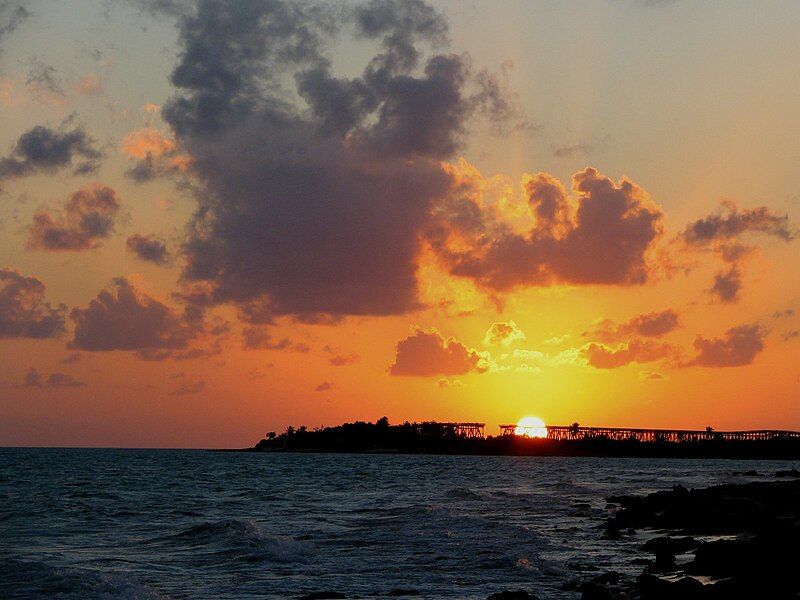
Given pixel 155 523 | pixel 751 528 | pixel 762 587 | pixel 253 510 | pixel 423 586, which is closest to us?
pixel 762 587

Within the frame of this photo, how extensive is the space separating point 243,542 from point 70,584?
37.1 ft

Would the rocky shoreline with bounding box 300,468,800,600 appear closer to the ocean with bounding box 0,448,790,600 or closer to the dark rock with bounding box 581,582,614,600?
the dark rock with bounding box 581,582,614,600

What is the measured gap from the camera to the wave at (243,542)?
3747 cm

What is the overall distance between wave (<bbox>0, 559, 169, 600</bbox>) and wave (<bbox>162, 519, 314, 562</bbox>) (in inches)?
A: 259

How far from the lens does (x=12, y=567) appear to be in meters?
33.8

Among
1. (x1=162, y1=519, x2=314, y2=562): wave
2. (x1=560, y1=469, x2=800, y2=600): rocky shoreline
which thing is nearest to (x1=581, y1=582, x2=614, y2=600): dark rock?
(x1=560, y1=469, x2=800, y2=600): rocky shoreline

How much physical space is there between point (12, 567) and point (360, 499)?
137ft

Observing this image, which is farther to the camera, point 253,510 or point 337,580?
point 253,510

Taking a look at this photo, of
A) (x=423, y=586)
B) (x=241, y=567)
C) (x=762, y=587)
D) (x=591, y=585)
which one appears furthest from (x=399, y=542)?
(x=762, y=587)

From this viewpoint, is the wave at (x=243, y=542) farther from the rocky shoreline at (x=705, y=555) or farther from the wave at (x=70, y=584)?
the rocky shoreline at (x=705, y=555)

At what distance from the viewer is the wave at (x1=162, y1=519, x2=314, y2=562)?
37.5 meters

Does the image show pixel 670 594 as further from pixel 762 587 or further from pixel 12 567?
pixel 12 567

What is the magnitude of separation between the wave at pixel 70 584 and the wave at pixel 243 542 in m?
6.59

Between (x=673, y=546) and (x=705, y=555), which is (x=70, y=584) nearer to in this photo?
(x=705, y=555)
